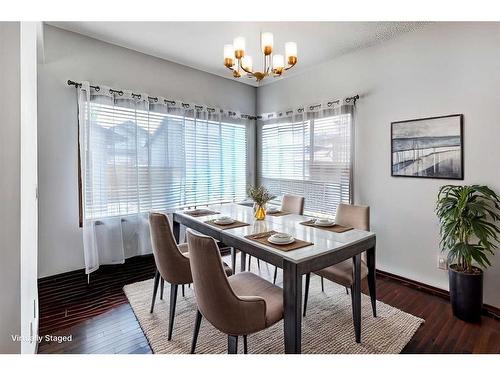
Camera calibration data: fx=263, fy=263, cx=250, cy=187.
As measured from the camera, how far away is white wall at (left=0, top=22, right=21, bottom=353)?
1.01m

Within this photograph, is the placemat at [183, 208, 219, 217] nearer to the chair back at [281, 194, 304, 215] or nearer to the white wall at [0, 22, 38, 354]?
the chair back at [281, 194, 304, 215]

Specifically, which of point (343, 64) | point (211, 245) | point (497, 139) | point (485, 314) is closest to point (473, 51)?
point (497, 139)

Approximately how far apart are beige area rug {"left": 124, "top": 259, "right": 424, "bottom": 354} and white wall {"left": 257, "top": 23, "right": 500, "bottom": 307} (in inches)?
33.3

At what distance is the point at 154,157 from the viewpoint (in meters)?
3.47

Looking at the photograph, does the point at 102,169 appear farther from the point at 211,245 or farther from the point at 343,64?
the point at 343,64

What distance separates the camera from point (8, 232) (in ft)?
3.43

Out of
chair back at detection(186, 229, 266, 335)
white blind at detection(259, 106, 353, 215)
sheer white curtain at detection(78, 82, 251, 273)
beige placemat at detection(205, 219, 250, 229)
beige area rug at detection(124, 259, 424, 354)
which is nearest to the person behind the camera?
chair back at detection(186, 229, 266, 335)

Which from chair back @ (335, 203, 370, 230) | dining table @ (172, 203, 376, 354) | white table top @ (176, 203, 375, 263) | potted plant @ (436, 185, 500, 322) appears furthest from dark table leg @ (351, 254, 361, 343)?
potted plant @ (436, 185, 500, 322)

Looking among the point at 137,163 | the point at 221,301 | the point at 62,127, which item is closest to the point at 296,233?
the point at 221,301

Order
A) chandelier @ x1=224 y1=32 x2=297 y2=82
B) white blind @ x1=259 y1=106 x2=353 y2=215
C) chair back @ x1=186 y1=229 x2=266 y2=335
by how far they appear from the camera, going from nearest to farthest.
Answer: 1. chair back @ x1=186 y1=229 x2=266 y2=335
2. chandelier @ x1=224 y1=32 x2=297 y2=82
3. white blind @ x1=259 y1=106 x2=353 y2=215

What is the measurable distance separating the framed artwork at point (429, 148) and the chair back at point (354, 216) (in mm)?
877

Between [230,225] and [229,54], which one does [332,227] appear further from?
[229,54]

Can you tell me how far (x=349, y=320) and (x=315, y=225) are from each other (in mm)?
814

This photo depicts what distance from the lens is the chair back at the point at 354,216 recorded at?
238 cm
